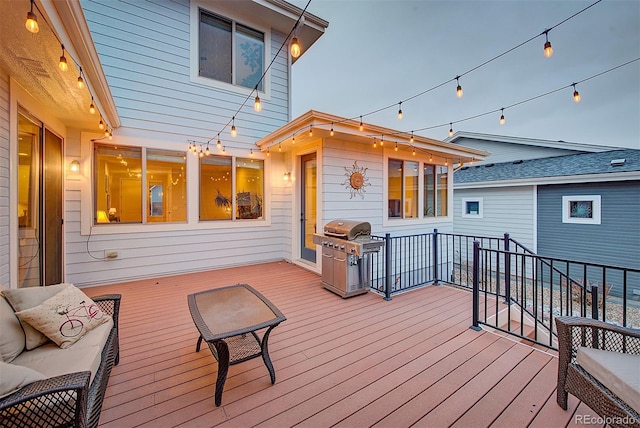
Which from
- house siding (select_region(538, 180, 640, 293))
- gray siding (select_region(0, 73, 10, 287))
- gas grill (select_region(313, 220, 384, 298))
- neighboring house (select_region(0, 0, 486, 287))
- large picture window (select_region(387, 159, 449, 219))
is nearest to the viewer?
gray siding (select_region(0, 73, 10, 287))

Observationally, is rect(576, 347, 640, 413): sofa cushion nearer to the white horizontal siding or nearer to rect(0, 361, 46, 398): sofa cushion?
rect(0, 361, 46, 398): sofa cushion

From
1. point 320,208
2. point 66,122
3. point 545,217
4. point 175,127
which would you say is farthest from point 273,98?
point 545,217

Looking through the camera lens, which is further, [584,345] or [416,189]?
[416,189]

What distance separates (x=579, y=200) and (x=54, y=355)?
Answer: 1075 centimetres

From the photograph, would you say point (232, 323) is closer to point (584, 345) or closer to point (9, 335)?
point (9, 335)

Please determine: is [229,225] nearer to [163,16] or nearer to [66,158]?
[66,158]

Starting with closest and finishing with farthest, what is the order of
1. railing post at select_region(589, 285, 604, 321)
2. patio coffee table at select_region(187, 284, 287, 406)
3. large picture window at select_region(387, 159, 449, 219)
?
patio coffee table at select_region(187, 284, 287, 406), railing post at select_region(589, 285, 604, 321), large picture window at select_region(387, 159, 449, 219)

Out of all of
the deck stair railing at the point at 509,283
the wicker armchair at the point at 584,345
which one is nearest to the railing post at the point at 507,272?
the deck stair railing at the point at 509,283

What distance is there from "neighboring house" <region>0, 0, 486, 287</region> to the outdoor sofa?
135 cm

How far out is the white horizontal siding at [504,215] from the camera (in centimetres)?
836

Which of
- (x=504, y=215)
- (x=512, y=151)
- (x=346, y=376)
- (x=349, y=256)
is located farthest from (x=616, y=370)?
(x=512, y=151)

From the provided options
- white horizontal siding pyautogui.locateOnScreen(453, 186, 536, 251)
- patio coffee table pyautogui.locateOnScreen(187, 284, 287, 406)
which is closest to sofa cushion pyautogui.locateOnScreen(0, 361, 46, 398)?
patio coffee table pyautogui.locateOnScreen(187, 284, 287, 406)

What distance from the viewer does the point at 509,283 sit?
354cm

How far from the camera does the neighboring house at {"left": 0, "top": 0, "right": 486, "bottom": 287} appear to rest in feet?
10.7
